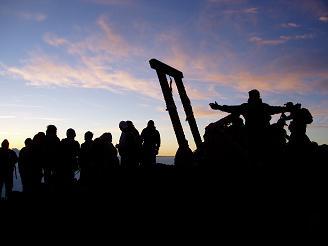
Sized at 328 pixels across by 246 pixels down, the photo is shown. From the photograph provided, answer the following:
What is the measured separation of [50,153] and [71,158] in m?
0.73

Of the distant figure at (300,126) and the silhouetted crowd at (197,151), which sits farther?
the distant figure at (300,126)

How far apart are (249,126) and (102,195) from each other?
385 cm

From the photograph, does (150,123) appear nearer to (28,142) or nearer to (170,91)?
(170,91)

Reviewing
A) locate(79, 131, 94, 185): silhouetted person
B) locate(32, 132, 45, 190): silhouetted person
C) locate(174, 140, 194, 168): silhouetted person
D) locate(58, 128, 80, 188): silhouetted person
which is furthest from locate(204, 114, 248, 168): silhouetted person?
locate(32, 132, 45, 190): silhouetted person

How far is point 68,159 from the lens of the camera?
1022 cm

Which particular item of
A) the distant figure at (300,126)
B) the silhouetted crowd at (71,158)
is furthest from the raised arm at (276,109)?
the silhouetted crowd at (71,158)

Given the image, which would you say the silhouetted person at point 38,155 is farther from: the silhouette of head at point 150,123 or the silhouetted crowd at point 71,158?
the silhouette of head at point 150,123

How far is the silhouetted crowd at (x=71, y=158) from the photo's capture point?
9664 mm

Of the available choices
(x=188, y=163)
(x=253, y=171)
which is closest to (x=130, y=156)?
A: (x=188, y=163)

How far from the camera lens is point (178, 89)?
10133mm

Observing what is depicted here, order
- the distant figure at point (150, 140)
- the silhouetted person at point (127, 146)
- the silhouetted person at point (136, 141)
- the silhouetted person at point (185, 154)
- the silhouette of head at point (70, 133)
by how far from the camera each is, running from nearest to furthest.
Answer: the silhouetted person at point (185, 154) < the silhouette of head at point (70, 133) < the silhouetted person at point (127, 146) < the silhouetted person at point (136, 141) < the distant figure at point (150, 140)

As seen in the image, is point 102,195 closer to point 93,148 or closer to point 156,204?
point 156,204

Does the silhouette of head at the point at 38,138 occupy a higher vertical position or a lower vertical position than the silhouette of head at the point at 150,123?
lower

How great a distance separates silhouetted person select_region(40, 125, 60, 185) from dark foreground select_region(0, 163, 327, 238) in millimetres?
1611
